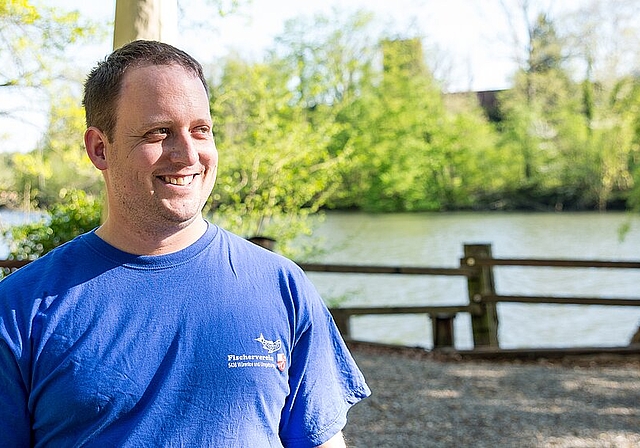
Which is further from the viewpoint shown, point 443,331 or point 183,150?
point 443,331

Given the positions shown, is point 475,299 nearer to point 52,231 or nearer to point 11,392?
point 52,231

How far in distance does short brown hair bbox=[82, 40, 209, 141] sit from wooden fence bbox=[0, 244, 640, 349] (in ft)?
19.8

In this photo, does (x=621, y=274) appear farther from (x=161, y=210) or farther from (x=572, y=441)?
(x=161, y=210)

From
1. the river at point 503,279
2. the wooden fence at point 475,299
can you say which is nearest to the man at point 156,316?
the wooden fence at point 475,299

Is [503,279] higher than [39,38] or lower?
lower

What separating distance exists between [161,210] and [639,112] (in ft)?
56.1

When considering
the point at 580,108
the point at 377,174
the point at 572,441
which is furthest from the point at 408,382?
the point at 580,108

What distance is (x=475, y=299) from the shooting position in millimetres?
7824

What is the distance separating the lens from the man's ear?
150 cm

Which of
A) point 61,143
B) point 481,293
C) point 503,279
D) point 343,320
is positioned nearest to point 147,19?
point 61,143

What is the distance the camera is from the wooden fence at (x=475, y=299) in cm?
753

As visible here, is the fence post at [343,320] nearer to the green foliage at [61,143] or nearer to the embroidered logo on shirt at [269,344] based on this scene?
the green foliage at [61,143]

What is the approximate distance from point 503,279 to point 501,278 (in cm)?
14

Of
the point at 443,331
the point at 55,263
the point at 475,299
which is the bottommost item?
the point at 443,331
